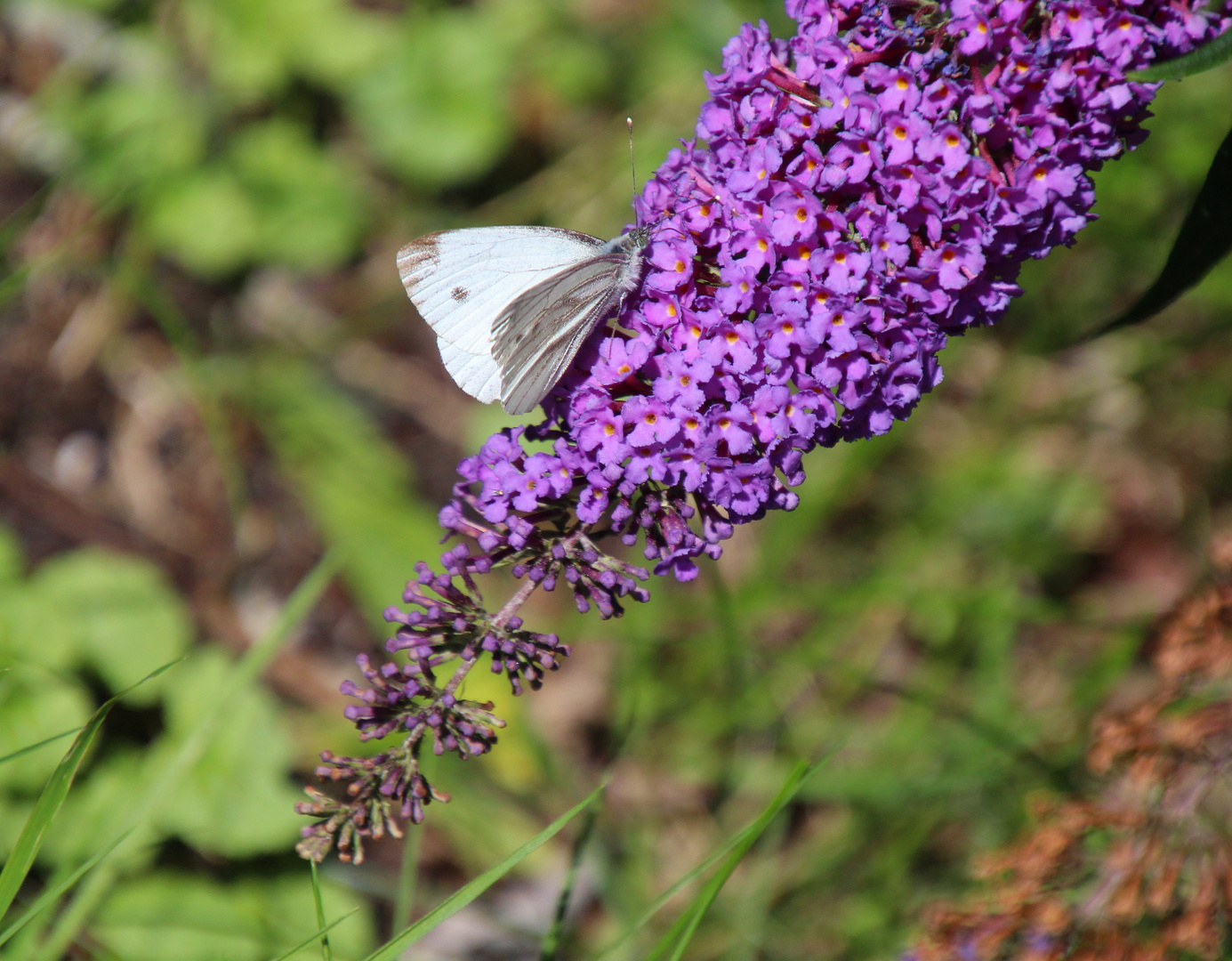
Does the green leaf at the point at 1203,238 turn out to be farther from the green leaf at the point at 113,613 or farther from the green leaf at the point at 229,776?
the green leaf at the point at 113,613

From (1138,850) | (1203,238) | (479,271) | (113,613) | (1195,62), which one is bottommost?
(1138,850)

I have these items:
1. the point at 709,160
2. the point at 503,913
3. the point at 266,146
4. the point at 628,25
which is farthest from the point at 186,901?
the point at 628,25

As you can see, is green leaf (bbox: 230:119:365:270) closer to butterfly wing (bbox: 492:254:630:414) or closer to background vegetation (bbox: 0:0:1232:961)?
background vegetation (bbox: 0:0:1232:961)

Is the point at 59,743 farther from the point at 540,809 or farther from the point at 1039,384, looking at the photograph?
the point at 1039,384

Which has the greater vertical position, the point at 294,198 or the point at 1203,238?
the point at 294,198

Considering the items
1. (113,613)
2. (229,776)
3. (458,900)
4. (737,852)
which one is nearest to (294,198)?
(113,613)

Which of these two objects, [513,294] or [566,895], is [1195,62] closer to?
[513,294]

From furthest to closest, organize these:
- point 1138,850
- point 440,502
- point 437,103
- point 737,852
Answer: point 437,103 → point 440,502 → point 1138,850 → point 737,852
